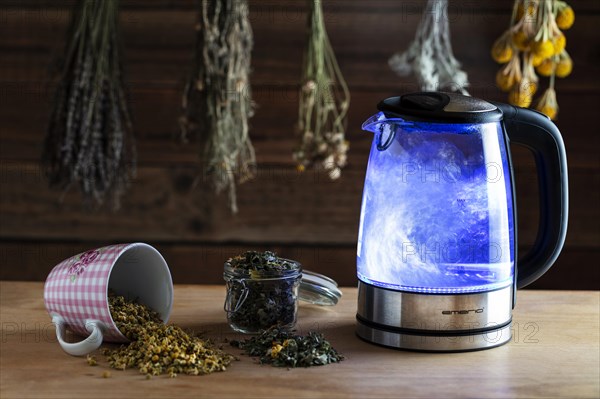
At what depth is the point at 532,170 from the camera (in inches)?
75.7

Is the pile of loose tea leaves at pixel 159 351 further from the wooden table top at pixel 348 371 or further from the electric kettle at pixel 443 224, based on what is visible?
the electric kettle at pixel 443 224

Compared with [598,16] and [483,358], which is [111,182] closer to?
[483,358]

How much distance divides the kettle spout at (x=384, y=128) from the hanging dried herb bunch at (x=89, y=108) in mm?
792

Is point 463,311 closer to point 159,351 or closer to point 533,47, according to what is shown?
point 159,351

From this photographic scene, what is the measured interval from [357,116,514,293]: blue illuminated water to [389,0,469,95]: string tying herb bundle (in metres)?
0.75

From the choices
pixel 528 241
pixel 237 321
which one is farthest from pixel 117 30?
pixel 528 241

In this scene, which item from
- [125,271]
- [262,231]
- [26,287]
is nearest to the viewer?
[125,271]

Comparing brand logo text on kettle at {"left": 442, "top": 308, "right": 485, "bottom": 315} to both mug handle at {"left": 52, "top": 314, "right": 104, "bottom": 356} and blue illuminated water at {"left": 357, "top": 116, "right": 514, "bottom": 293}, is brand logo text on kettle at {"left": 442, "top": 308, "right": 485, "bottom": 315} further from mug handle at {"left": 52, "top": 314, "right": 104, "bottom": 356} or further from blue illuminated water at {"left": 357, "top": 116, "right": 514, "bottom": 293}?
mug handle at {"left": 52, "top": 314, "right": 104, "bottom": 356}

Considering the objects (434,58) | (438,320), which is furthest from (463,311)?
(434,58)

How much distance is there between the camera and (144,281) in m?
1.02

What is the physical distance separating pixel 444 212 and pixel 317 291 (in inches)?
10.0

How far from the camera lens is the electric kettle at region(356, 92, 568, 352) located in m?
0.90

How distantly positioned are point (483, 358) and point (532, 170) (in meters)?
1.13

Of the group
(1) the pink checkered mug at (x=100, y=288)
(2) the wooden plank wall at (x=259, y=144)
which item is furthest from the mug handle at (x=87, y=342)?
(2) the wooden plank wall at (x=259, y=144)
